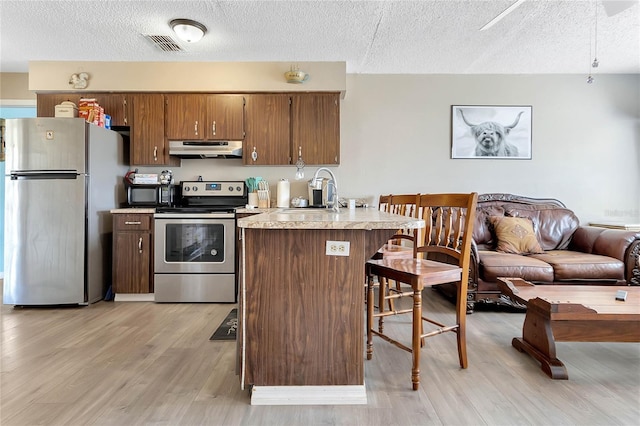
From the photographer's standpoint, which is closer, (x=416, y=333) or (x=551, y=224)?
(x=416, y=333)

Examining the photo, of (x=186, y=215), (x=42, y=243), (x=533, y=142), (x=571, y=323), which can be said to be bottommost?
(x=571, y=323)

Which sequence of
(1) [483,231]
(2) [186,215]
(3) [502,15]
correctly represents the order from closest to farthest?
1. (3) [502,15]
2. (2) [186,215]
3. (1) [483,231]

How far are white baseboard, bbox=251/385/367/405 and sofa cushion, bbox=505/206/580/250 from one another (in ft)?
9.60

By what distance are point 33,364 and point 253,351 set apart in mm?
1458

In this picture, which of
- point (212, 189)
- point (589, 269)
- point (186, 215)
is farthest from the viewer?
point (212, 189)

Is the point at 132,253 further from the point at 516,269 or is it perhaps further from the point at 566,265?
the point at 566,265

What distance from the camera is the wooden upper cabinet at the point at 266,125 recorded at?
3.58 meters

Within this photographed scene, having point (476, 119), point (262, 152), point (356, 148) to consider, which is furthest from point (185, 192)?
point (476, 119)

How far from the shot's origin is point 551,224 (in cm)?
354

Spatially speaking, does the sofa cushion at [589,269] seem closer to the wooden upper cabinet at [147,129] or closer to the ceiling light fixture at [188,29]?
the ceiling light fixture at [188,29]

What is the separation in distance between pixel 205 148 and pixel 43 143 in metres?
1.39

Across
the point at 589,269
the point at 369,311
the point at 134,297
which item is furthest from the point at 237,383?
the point at 589,269

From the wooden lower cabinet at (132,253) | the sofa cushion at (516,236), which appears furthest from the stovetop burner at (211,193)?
the sofa cushion at (516,236)

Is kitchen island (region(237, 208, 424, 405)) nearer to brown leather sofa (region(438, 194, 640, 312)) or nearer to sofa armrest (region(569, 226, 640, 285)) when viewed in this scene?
brown leather sofa (region(438, 194, 640, 312))
